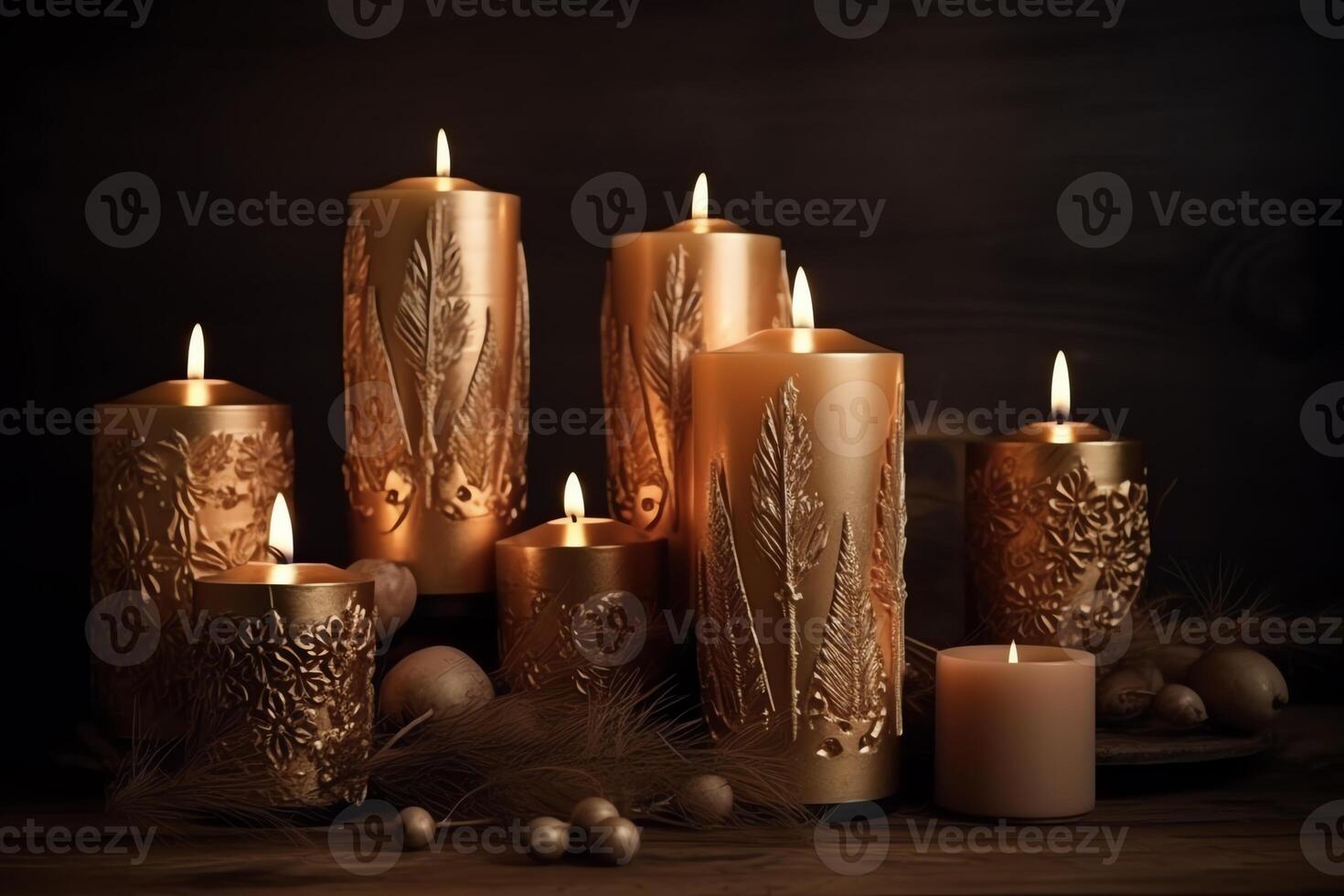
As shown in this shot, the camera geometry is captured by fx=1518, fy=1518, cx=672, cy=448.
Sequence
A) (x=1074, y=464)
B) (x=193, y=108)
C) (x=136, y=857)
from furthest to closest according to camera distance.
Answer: (x=193, y=108) → (x=1074, y=464) → (x=136, y=857)

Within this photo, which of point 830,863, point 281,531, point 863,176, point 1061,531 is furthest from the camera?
point 863,176

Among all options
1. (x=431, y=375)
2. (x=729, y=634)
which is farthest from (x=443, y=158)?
(x=729, y=634)

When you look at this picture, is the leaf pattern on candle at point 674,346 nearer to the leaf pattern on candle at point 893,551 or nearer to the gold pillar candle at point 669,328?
the gold pillar candle at point 669,328

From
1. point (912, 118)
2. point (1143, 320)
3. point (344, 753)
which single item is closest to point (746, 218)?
point (912, 118)

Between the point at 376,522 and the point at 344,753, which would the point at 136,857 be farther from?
the point at 376,522

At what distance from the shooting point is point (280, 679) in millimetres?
819

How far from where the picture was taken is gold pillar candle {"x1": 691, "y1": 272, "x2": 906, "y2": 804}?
33.2 inches

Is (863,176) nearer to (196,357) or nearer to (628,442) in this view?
(628,442)

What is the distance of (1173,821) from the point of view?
847 mm

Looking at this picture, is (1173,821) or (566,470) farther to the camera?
(566,470)

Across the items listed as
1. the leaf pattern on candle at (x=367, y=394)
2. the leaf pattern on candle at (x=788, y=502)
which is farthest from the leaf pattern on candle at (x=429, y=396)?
the leaf pattern on candle at (x=788, y=502)

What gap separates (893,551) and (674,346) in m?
0.20

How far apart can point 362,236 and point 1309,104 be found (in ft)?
2.62

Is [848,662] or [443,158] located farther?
[443,158]
